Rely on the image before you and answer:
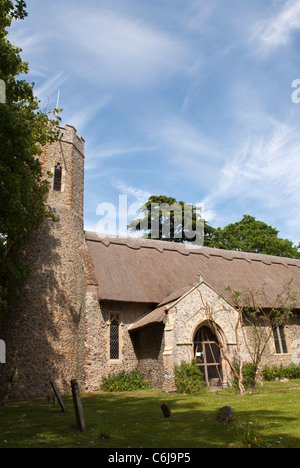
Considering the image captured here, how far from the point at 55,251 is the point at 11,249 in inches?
85.8

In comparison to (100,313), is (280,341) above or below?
below

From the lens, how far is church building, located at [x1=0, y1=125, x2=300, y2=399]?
52.7 ft

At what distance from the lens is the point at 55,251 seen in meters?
18.7

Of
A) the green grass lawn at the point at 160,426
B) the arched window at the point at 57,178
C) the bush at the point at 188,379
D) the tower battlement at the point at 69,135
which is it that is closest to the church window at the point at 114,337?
the bush at the point at 188,379

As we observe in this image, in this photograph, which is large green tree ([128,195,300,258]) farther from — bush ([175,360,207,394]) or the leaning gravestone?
the leaning gravestone

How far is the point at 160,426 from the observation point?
773 centimetres

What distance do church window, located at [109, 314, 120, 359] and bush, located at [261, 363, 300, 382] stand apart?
8118 mm

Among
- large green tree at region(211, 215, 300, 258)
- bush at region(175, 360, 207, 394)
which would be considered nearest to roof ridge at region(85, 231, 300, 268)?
bush at region(175, 360, 207, 394)

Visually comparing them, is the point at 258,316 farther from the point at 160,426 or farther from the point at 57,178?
the point at 160,426

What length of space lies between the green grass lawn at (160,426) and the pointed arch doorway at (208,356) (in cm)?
485

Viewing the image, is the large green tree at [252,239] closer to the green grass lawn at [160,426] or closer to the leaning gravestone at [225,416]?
the green grass lawn at [160,426]

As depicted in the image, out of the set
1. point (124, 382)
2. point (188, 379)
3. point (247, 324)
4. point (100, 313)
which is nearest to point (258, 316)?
point (247, 324)

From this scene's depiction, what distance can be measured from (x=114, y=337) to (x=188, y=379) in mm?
5335

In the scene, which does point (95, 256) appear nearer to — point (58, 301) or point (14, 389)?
point (58, 301)
